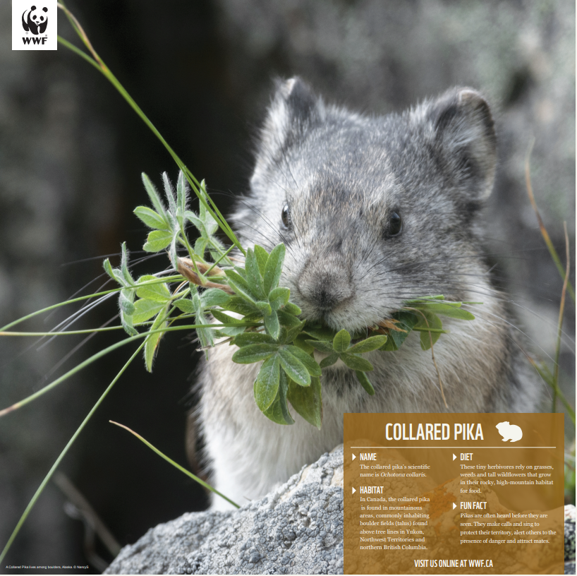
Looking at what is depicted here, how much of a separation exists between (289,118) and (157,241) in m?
1.25

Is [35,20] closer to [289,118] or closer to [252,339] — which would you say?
[289,118]

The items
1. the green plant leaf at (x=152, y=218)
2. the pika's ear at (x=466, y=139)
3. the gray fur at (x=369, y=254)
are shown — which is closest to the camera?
the green plant leaf at (x=152, y=218)

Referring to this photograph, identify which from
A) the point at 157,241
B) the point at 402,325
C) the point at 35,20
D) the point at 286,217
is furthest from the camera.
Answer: the point at 35,20

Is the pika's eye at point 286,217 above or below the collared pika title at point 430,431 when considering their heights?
above

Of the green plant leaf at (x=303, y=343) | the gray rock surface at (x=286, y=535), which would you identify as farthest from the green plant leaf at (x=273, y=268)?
the gray rock surface at (x=286, y=535)

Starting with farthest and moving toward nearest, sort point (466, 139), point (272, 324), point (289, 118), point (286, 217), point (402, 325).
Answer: point (289, 118) → point (466, 139) → point (286, 217) → point (402, 325) → point (272, 324)

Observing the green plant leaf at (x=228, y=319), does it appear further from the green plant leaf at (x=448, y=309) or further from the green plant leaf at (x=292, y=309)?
the green plant leaf at (x=448, y=309)

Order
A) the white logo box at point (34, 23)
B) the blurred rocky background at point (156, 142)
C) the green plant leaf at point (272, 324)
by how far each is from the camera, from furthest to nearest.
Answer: the blurred rocky background at point (156, 142) → the white logo box at point (34, 23) → the green plant leaf at point (272, 324)

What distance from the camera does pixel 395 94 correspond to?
427cm

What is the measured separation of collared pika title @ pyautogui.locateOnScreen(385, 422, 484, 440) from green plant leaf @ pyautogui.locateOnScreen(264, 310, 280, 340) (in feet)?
2.89

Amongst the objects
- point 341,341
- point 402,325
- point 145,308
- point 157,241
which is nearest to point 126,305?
point 145,308

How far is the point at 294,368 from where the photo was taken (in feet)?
5.77

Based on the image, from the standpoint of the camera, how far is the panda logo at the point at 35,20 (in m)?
2.57

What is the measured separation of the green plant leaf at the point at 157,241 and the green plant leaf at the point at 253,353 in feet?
1.54
